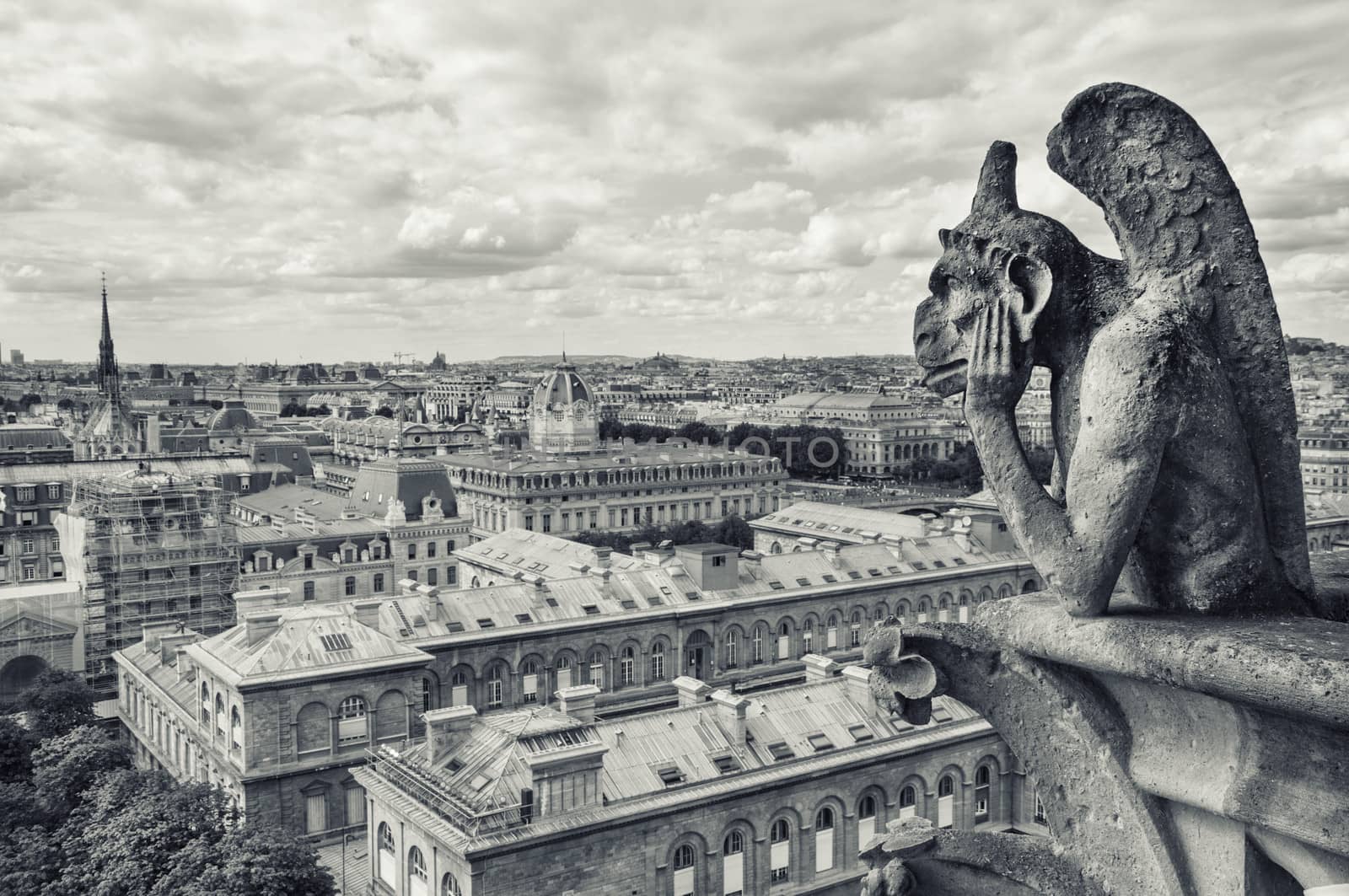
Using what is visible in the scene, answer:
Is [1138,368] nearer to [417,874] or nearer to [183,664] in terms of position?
[417,874]

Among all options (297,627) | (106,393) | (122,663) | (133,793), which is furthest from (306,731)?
(106,393)

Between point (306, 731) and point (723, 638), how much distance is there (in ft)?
70.1

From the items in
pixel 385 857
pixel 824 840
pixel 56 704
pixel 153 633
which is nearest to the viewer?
pixel 385 857

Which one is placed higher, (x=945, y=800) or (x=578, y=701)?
(x=578, y=701)

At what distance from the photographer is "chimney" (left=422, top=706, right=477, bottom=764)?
3297 centimetres

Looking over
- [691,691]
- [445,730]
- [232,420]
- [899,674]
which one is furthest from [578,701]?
[232,420]

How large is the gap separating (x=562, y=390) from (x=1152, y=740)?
137m

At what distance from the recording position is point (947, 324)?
288 inches

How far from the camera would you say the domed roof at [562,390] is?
5581 inches

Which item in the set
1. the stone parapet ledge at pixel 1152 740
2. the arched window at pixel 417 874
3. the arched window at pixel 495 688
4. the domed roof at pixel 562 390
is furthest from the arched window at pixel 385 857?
the domed roof at pixel 562 390

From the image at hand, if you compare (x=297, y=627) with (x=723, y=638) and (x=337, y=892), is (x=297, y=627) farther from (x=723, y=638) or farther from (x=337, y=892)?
(x=723, y=638)

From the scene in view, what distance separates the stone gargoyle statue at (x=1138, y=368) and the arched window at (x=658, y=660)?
4699 centimetres

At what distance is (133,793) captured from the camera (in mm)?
35250

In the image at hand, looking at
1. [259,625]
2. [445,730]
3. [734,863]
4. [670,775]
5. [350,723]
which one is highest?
[259,625]
